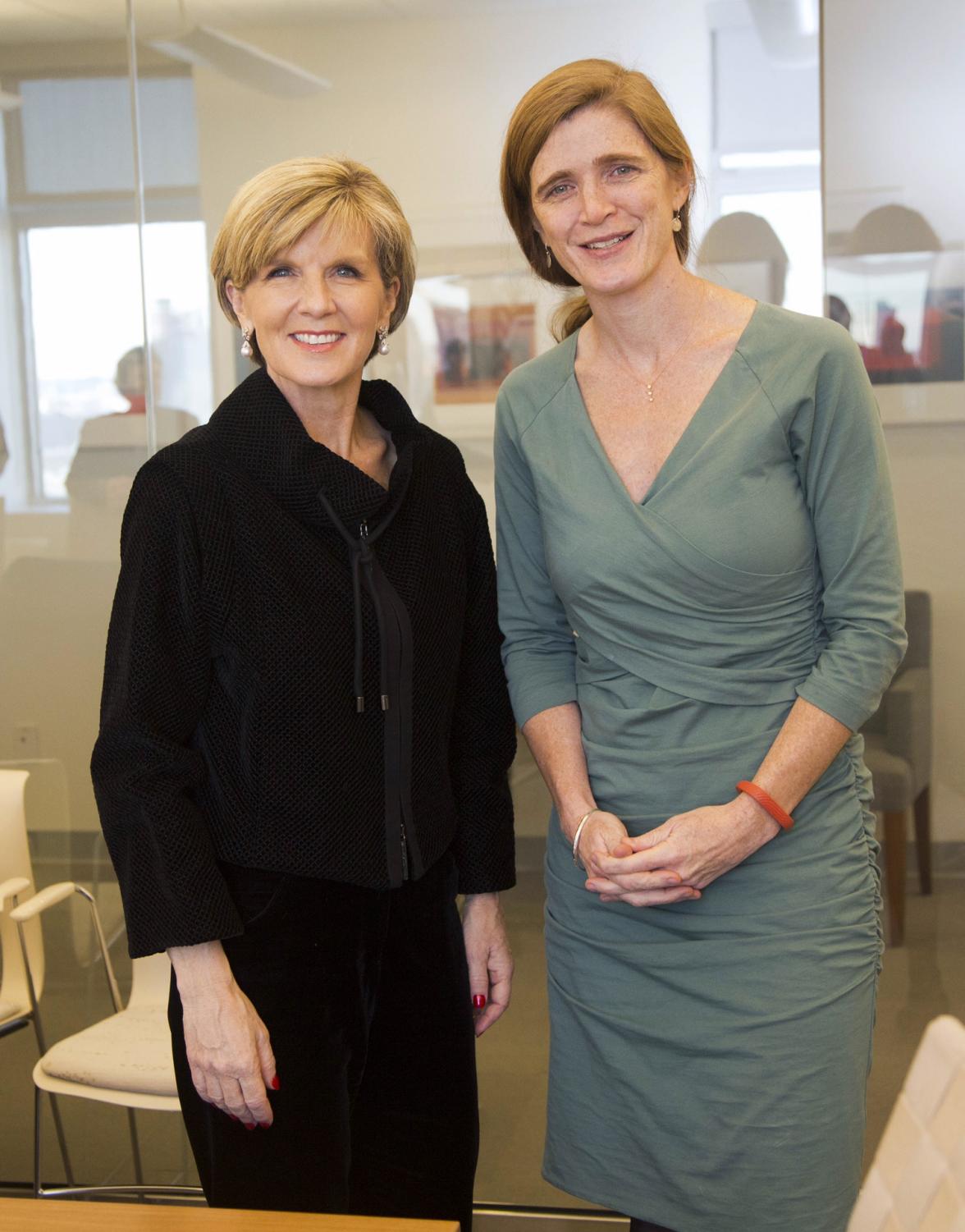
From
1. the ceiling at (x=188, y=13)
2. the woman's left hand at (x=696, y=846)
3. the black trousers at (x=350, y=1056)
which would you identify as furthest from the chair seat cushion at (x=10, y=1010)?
the ceiling at (x=188, y=13)

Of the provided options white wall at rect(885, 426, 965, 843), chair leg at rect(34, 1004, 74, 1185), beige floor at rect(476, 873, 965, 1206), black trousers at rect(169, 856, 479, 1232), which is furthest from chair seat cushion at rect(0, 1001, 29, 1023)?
white wall at rect(885, 426, 965, 843)

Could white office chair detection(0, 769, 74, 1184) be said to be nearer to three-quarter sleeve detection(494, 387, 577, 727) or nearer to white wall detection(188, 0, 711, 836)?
white wall detection(188, 0, 711, 836)

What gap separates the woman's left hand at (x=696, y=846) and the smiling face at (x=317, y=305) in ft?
2.39

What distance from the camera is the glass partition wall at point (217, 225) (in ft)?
9.86

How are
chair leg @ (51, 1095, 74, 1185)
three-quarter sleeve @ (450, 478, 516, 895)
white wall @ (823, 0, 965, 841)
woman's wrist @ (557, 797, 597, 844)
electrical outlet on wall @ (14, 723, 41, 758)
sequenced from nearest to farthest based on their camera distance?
woman's wrist @ (557, 797, 597, 844)
three-quarter sleeve @ (450, 478, 516, 895)
white wall @ (823, 0, 965, 841)
chair leg @ (51, 1095, 74, 1185)
electrical outlet on wall @ (14, 723, 41, 758)

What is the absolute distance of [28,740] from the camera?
346 cm

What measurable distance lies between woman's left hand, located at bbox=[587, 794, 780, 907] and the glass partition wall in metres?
1.47

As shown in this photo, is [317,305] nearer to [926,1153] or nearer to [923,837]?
[926,1153]

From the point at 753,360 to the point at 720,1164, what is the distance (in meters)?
1.07

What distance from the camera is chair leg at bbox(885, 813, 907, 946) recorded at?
313 centimetres

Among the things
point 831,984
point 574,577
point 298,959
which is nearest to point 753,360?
point 574,577

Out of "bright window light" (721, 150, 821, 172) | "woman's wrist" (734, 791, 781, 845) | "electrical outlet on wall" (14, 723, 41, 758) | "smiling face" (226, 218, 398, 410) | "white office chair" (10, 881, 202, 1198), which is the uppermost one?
"bright window light" (721, 150, 821, 172)

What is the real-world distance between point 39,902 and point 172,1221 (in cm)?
158

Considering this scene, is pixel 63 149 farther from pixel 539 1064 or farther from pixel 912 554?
pixel 539 1064
